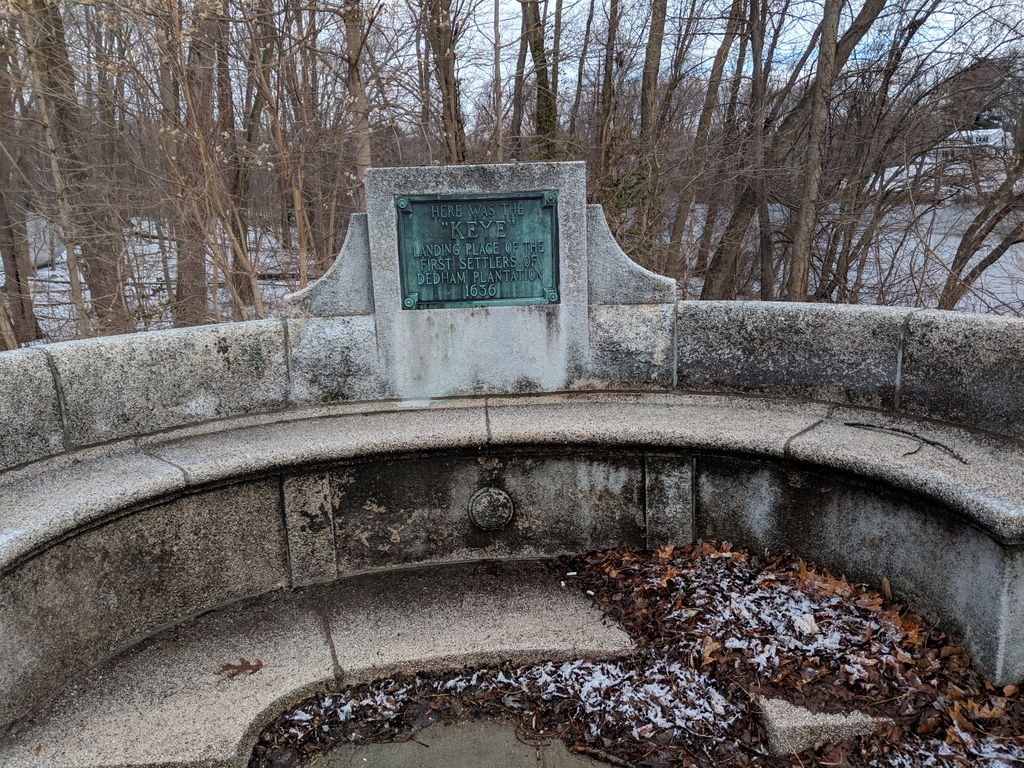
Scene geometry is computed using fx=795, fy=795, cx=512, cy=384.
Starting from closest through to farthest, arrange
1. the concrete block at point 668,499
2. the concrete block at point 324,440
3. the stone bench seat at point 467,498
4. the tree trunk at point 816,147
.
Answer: the stone bench seat at point 467,498 < the concrete block at point 324,440 < the concrete block at point 668,499 < the tree trunk at point 816,147

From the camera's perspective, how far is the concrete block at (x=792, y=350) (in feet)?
12.8

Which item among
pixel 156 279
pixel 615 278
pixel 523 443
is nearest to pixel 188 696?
pixel 523 443

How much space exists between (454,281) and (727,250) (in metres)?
9.21

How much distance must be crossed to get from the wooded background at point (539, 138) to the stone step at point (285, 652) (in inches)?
202

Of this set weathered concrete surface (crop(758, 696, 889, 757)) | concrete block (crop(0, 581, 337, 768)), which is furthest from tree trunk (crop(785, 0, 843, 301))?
concrete block (crop(0, 581, 337, 768))

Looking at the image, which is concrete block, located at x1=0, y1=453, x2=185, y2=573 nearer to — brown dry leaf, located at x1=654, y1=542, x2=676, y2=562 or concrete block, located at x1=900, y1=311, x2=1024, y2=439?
brown dry leaf, located at x1=654, y1=542, x2=676, y2=562

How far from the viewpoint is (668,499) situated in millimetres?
3852

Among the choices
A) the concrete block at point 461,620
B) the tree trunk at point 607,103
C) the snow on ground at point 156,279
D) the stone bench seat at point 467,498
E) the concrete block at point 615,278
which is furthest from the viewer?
the snow on ground at point 156,279

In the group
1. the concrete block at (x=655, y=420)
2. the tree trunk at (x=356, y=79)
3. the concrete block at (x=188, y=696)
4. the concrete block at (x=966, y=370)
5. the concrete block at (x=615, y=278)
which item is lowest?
the concrete block at (x=188, y=696)

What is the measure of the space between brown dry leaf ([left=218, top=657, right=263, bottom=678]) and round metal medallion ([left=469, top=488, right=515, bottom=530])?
120cm

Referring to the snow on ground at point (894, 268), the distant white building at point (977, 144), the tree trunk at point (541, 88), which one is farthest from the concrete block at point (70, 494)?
the distant white building at point (977, 144)

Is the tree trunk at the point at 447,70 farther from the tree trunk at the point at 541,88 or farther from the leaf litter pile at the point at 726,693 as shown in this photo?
the leaf litter pile at the point at 726,693

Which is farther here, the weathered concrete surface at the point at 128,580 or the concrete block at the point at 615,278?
the concrete block at the point at 615,278

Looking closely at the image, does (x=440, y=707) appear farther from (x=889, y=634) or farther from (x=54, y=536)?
(x=889, y=634)
